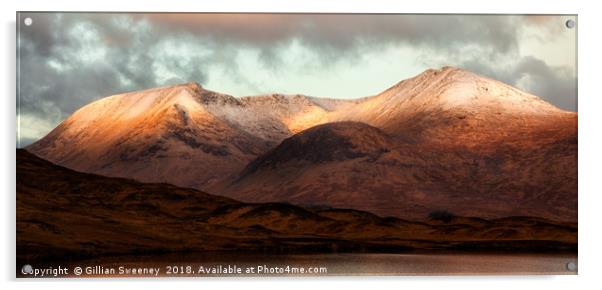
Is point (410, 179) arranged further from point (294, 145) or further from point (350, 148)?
point (294, 145)

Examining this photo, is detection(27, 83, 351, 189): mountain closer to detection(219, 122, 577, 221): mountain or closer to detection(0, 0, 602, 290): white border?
detection(219, 122, 577, 221): mountain

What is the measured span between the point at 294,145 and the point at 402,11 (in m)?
1.89

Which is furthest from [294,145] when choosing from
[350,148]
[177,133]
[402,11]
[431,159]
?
[402,11]

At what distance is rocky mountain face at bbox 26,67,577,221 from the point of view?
991 cm

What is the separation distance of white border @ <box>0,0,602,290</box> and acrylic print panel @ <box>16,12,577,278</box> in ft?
0.33

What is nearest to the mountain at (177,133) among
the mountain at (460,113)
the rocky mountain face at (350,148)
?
the rocky mountain face at (350,148)

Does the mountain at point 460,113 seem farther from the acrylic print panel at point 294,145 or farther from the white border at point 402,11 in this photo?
the white border at point 402,11

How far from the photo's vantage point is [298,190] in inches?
393

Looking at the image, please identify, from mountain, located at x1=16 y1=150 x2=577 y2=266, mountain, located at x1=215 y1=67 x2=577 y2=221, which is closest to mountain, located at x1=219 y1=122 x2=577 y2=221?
mountain, located at x1=215 y1=67 x2=577 y2=221
